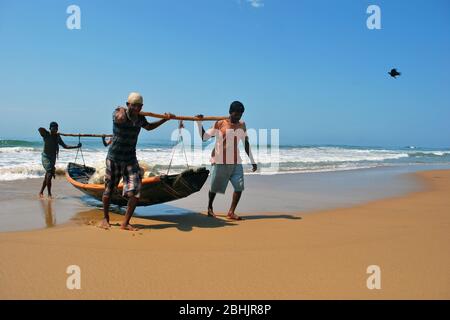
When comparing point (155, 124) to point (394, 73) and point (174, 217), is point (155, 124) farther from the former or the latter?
point (394, 73)

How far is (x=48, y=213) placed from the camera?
6234 millimetres

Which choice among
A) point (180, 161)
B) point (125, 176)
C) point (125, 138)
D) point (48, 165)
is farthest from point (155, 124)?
point (180, 161)

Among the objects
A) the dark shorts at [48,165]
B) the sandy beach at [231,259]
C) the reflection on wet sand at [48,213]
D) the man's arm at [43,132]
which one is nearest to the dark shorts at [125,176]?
the sandy beach at [231,259]

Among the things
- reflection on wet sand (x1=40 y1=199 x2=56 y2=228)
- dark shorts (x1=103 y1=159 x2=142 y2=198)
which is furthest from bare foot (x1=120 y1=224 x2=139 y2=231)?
reflection on wet sand (x1=40 y1=199 x2=56 y2=228)

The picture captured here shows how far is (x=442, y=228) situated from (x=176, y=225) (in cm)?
364

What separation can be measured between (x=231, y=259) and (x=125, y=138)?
2286mm

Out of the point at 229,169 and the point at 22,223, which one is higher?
the point at 229,169

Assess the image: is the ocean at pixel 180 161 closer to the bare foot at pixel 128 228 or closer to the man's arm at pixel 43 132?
the man's arm at pixel 43 132

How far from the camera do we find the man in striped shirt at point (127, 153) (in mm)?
4961

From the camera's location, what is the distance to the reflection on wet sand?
5492mm

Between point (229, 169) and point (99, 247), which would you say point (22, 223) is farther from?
point (229, 169)

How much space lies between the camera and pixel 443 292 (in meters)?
2.98
